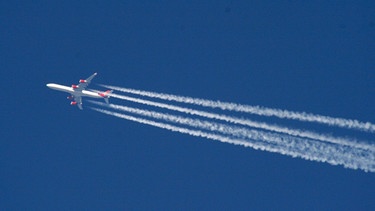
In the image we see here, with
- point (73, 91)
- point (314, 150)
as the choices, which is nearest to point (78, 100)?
point (73, 91)

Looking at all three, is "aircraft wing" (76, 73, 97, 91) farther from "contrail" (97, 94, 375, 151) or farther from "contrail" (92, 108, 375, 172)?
"contrail" (92, 108, 375, 172)

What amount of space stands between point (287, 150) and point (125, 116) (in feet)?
74.6

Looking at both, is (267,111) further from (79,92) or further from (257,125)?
(79,92)

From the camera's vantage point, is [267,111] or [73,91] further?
[73,91]

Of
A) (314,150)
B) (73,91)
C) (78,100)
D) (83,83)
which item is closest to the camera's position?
(314,150)

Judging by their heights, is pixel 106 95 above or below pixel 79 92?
below

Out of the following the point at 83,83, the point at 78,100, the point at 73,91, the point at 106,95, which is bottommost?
the point at 106,95

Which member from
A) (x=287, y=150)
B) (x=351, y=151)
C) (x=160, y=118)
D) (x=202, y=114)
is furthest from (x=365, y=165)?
(x=160, y=118)

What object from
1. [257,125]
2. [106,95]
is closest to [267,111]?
[257,125]

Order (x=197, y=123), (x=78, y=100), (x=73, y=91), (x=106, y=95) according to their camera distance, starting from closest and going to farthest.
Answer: (x=197, y=123) → (x=106, y=95) → (x=73, y=91) → (x=78, y=100)

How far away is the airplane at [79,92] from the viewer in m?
67.9

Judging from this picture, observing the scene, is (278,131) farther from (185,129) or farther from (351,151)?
(185,129)

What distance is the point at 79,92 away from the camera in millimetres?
69625

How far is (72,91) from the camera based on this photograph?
2771 inches
